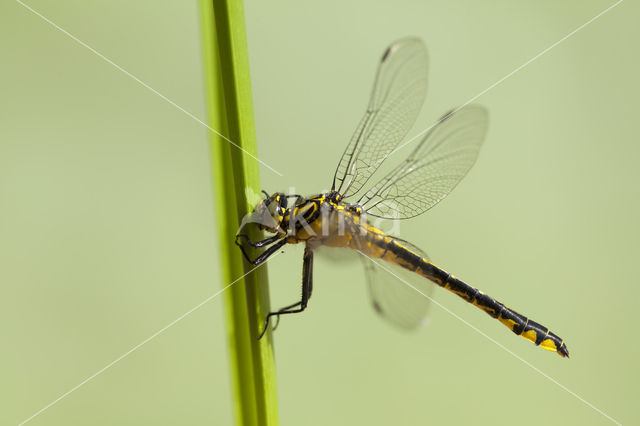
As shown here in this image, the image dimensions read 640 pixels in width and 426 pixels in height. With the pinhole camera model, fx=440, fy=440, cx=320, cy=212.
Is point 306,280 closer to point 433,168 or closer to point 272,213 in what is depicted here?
point 272,213

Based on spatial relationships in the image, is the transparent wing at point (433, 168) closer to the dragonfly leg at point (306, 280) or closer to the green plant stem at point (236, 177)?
the dragonfly leg at point (306, 280)

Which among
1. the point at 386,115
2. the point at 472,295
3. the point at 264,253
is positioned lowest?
the point at 472,295

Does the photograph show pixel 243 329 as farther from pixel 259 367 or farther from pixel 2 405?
pixel 2 405

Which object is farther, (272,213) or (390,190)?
(390,190)

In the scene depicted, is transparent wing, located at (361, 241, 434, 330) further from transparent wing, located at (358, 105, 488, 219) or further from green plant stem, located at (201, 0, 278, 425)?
green plant stem, located at (201, 0, 278, 425)

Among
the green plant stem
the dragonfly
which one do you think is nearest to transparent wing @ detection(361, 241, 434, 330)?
the dragonfly

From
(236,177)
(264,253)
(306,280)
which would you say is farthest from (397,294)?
(236,177)

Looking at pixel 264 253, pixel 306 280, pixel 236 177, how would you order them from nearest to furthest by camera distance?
pixel 236 177, pixel 264 253, pixel 306 280
